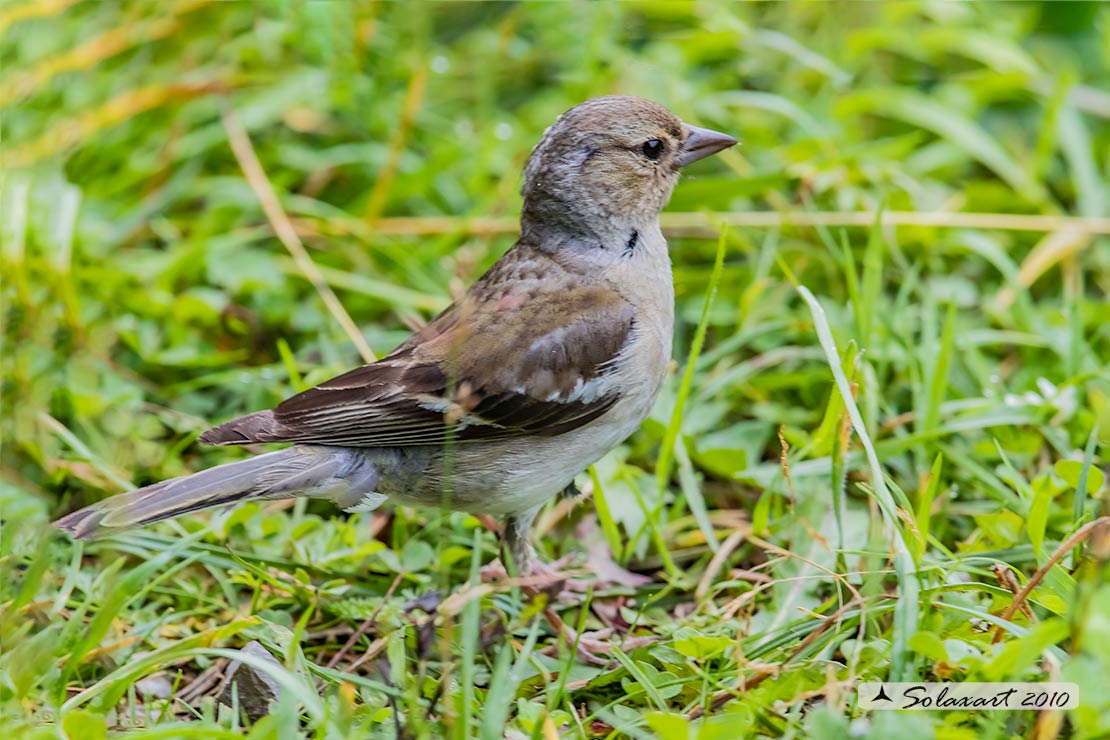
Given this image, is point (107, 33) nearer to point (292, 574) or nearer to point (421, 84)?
point (421, 84)

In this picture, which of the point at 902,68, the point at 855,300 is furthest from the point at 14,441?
the point at 902,68

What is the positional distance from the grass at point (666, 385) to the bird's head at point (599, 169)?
40 cm

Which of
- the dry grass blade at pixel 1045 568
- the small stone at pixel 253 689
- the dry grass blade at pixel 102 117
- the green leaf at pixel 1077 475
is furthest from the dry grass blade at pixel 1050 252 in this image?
the dry grass blade at pixel 102 117

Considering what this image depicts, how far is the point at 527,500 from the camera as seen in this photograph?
3641 millimetres

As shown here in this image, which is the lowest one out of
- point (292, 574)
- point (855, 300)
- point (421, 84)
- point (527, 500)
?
point (292, 574)

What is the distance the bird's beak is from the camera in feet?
13.6

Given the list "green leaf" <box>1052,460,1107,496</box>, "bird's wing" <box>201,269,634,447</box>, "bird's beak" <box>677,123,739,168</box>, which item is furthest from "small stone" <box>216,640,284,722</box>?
"green leaf" <box>1052,460,1107,496</box>

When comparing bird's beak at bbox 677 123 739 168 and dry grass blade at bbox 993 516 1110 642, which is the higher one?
bird's beak at bbox 677 123 739 168

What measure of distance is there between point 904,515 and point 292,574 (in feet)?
6.03

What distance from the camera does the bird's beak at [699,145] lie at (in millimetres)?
4145

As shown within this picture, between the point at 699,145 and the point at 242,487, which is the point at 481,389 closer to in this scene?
the point at 242,487

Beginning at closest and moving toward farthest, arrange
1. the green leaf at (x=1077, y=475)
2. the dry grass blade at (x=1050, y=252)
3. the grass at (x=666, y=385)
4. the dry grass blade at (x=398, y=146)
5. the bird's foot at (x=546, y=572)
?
the grass at (x=666, y=385) → the green leaf at (x=1077, y=475) → the bird's foot at (x=546, y=572) → the dry grass blade at (x=1050, y=252) → the dry grass blade at (x=398, y=146)

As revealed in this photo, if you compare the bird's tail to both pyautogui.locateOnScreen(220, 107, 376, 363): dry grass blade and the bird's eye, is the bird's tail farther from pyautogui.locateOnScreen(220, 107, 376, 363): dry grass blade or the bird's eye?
the bird's eye

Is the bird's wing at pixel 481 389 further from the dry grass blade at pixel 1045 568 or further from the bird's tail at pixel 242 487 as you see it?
the dry grass blade at pixel 1045 568
